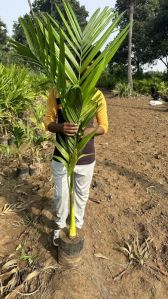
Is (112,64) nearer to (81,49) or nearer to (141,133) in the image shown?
(141,133)

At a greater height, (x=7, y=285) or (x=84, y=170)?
(x=84, y=170)

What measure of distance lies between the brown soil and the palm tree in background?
105cm

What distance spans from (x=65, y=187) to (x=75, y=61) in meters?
1.06

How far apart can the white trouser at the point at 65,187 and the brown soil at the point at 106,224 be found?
1.71 ft

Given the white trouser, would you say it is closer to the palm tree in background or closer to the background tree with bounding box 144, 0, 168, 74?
the palm tree in background

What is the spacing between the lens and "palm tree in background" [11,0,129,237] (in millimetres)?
2395

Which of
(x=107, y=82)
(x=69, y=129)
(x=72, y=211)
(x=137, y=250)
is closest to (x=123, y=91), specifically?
(x=107, y=82)

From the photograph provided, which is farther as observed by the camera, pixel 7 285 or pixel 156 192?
pixel 156 192

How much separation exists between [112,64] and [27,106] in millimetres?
19455

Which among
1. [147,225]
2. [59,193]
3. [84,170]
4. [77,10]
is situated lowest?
[147,225]

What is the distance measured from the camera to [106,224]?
3877 millimetres

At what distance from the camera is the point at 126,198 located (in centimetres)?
443

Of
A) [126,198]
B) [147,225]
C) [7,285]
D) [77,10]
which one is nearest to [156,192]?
[126,198]

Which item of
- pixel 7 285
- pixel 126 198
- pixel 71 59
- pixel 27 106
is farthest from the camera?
pixel 27 106
